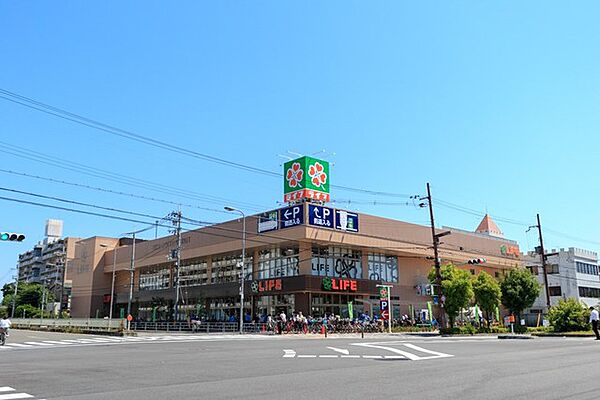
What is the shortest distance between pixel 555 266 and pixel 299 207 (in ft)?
153

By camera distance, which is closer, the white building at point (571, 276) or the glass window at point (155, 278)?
the glass window at point (155, 278)

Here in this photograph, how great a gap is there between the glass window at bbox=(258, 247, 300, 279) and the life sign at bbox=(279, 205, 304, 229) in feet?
10.2

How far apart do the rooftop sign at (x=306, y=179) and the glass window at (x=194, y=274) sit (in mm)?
14336

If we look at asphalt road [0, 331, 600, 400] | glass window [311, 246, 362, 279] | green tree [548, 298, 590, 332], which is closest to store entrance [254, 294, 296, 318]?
glass window [311, 246, 362, 279]

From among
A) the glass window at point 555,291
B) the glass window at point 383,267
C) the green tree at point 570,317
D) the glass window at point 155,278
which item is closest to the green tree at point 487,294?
the green tree at point 570,317

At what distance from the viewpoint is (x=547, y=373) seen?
444 inches

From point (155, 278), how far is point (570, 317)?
46.6 metres

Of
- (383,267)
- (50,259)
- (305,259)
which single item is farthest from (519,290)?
(50,259)

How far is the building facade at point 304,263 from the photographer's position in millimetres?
43938

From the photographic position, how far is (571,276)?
228 feet

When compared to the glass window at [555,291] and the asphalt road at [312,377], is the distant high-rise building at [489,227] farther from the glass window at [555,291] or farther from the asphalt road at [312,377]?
the asphalt road at [312,377]

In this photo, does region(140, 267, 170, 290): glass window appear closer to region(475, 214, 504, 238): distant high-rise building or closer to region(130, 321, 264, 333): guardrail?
region(130, 321, 264, 333): guardrail

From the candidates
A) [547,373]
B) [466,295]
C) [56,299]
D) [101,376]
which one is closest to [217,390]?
[101,376]

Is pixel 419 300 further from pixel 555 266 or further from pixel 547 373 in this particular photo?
pixel 547 373
